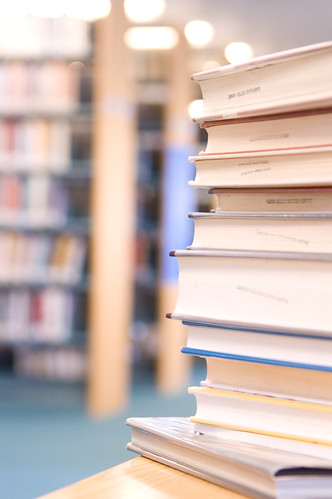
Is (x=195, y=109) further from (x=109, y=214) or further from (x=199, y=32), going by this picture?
(x=199, y=32)

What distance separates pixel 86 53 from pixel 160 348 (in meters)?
2.39

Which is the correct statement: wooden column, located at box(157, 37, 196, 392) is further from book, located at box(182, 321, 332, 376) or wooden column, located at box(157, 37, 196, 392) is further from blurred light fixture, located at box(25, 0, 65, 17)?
book, located at box(182, 321, 332, 376)

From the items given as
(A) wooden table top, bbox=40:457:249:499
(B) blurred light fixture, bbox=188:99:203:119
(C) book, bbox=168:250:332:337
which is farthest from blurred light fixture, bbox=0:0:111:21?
(A) wooden table top, bbox=40:457:249:499

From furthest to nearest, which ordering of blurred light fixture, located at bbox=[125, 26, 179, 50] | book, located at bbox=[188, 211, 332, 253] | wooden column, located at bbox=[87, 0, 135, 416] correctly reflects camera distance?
1. blurred light fixture, located at bbox=[125, 26, 179, 50]
2. wooden column, located at bbox=[87, 0, 135, 416]
3. book, located at bbox=[188, 211, 332, 253]

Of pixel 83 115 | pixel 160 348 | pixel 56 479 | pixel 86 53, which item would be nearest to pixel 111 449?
pixel 56 479

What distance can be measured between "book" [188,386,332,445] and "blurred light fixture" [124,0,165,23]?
544 cm

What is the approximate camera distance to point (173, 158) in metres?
5.62

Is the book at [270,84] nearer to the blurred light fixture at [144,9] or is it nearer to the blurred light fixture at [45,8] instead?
the blurred light fixture at [45,8]

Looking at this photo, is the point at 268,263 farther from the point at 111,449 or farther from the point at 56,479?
the point at 111,449

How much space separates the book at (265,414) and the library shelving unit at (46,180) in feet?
12.2

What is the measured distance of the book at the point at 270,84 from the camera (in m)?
0.88

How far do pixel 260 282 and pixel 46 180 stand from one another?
3909 millimetres

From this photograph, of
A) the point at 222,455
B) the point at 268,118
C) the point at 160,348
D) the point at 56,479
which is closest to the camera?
the point at 222,455

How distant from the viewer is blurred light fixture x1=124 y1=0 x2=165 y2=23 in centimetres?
595
